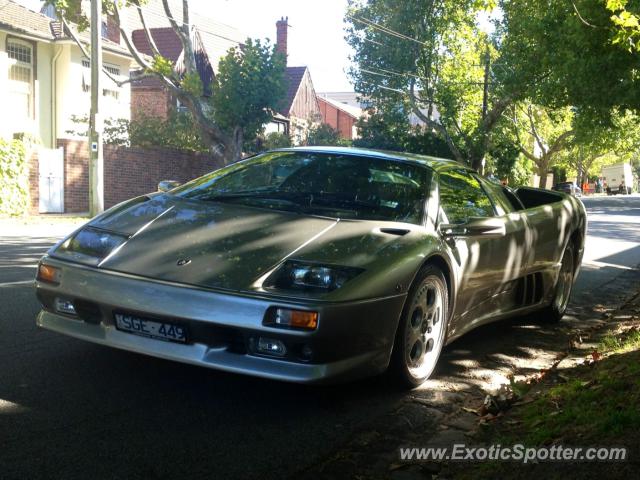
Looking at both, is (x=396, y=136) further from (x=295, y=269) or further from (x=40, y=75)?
(x=295, y=269)

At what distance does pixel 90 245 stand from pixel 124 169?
2045 cm

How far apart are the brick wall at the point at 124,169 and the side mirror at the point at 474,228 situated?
1782 centimetres

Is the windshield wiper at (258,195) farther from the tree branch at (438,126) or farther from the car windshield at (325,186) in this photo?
the tree branch at (438,126)

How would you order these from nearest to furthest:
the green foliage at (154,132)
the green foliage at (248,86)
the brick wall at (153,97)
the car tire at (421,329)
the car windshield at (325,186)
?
the car tire at (421,329) < the car windshield at (325,186) < the green foliage at (154,132) < the green foliage at (248,86) < the brick wall at (153,97)

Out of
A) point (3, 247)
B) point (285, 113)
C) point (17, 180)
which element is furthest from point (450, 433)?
point (285, 113)

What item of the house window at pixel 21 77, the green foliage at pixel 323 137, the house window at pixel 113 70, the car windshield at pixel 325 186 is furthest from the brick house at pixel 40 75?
the car windshield at pixel 325 186

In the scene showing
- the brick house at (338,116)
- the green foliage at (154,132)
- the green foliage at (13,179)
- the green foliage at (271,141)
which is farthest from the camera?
the brick house at (338,116)

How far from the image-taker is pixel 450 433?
3.78 m

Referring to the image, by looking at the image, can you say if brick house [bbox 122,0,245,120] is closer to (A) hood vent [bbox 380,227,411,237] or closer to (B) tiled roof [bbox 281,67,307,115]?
(B) tiled roof [bbox 281,67,307,115]

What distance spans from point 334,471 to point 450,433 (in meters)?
0.80

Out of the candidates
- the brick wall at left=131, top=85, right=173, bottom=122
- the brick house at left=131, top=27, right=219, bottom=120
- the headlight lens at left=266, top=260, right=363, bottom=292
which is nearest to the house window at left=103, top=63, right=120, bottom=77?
the brick house at left=131, top=27, right=219, bottom=120

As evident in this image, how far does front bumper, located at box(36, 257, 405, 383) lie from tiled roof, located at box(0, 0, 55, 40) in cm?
2196

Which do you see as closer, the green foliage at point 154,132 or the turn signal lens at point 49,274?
the turn signal lens at point 49,274

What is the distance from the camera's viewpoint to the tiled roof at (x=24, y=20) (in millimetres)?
23797
